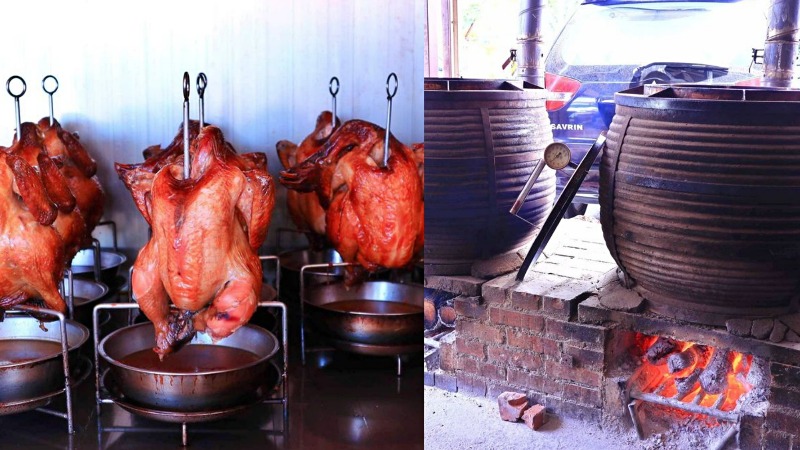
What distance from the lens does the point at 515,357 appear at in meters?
1.89

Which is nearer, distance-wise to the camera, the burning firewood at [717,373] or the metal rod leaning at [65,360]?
the burning firewood at [717,373]

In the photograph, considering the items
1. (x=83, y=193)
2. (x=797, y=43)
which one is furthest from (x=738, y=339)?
(x=83, y=193)

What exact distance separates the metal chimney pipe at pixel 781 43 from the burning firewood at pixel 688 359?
1.81ft

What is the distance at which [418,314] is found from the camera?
12.2 feet

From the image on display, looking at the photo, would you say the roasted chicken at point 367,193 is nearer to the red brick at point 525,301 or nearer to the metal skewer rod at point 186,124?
the metal skewer rod at point 186,124

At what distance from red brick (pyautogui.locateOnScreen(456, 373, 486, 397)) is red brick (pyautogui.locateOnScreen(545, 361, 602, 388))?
6.6 inches

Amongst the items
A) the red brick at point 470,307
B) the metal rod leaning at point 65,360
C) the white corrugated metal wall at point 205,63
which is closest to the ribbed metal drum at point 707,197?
the red brick at point 470,307

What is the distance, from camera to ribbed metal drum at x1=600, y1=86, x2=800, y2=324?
154 cm

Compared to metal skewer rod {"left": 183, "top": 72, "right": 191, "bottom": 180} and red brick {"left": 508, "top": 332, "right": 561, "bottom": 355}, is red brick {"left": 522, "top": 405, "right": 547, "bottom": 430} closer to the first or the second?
red brick {"left": 508, "top": 332, "right": 561, "bottom": 355}

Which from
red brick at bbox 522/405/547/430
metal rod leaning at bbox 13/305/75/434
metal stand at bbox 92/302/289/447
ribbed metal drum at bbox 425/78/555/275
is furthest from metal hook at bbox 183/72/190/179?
red brick at bbox 522/405/547/430

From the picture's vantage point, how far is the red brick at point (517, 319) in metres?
1.86

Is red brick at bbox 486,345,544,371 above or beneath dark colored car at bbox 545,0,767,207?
beneath

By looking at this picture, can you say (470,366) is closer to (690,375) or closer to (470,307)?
(470,307)

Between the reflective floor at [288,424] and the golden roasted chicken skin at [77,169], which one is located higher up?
the golden roasted chicken skin at [77,169]
